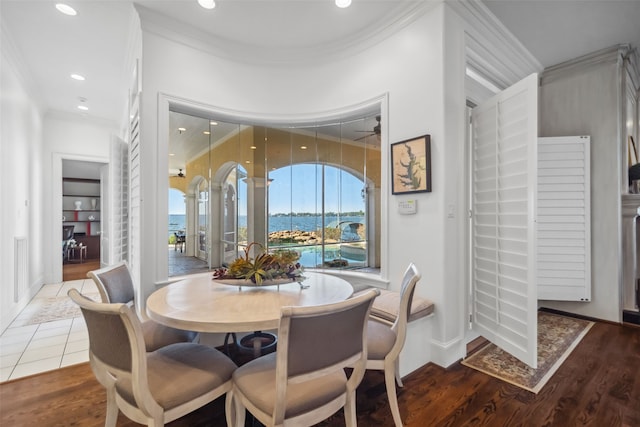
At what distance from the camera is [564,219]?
360cm

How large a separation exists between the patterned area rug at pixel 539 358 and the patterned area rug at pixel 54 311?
13.9 ft

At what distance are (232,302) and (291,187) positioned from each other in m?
2.24

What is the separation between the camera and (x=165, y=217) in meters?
2.63

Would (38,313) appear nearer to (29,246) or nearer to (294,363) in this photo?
(29,246)

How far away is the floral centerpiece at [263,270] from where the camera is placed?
194cm

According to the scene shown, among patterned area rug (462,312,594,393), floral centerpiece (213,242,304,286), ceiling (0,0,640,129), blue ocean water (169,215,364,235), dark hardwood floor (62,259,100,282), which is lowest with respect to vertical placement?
patterned area rug (462,312,594,393)

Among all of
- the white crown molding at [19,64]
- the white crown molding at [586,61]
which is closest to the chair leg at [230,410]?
the white crown molding at [19,64]

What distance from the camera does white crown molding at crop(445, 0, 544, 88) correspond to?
258 cm

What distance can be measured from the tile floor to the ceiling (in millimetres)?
3086

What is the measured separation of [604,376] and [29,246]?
22.4ft

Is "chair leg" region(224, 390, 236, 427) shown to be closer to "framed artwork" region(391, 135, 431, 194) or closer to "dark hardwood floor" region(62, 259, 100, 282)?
"framed artwork" region(391, 135, 431, 194)

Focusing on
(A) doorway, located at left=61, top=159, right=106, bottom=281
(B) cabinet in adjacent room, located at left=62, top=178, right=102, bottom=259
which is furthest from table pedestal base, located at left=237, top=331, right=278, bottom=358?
(B) cabinet in adjacent room, located at left=62, top=178, right=102, bottom=259

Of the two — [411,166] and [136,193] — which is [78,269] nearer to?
[136,193]

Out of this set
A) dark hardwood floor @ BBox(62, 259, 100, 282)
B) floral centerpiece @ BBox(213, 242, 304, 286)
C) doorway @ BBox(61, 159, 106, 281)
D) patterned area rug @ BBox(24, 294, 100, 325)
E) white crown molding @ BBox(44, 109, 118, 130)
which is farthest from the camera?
doorway @ BBox(61, 159, 106, 281)
